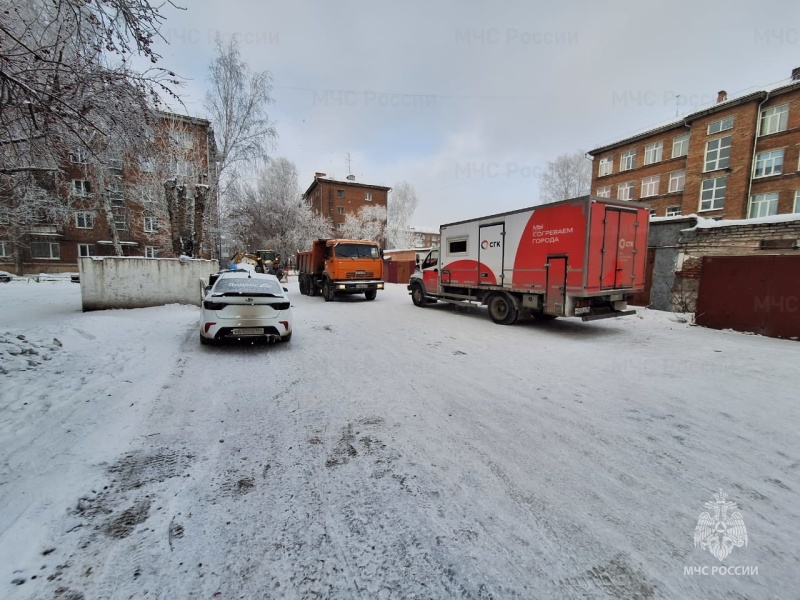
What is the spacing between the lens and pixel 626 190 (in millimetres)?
30234

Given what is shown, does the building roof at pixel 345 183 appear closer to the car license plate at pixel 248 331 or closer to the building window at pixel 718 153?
the building window at pixel 718 153

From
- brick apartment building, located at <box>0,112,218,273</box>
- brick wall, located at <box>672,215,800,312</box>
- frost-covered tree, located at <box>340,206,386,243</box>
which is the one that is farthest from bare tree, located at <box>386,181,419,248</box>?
brick wall, located at <box>672,215,800,312</box>

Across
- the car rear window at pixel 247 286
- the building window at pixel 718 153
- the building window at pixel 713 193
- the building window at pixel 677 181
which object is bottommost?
the car rear window at pixel 247 286

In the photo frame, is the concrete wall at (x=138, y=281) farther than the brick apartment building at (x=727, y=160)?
No

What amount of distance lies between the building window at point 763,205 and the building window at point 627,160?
9265 millimetres

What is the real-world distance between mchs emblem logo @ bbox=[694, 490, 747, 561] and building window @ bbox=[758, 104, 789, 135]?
32677 mm

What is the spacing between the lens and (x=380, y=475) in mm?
2623

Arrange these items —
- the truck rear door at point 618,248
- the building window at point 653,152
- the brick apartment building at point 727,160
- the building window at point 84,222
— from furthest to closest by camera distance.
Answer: the building window at point 84,222 < the building window at point 653,152 < the brick apartment building at point 727,160 < the truck rear door at point 618,248

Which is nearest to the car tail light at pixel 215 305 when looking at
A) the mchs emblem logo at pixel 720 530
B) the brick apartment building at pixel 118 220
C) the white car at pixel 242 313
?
the white car at pixel 242 313

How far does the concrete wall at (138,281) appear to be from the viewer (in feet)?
30.8

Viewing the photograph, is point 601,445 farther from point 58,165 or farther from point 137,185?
point 137,185

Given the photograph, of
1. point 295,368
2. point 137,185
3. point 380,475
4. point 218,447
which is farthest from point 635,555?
point 137,185

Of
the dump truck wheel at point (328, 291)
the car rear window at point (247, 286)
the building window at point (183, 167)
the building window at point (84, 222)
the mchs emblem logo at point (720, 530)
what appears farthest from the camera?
the building window at point (84, 222)

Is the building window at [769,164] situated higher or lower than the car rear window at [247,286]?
higher
